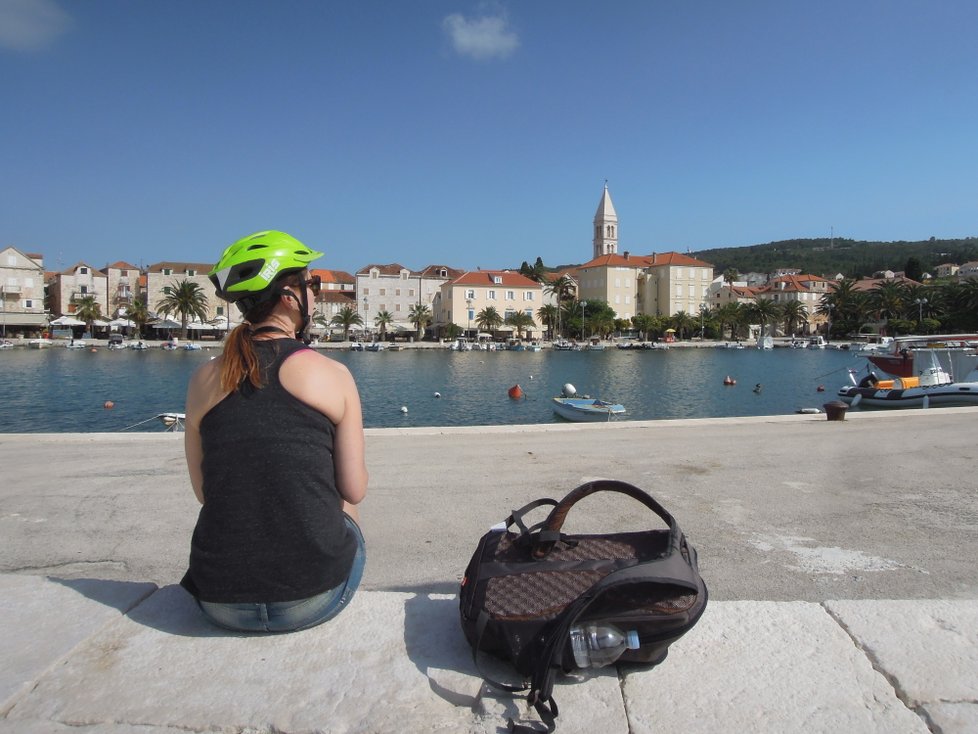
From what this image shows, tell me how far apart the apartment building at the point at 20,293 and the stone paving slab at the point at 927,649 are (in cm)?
11039

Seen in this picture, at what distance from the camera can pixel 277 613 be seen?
7.89 feet

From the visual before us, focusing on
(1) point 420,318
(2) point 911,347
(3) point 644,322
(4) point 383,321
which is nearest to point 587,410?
(2) point 911,347

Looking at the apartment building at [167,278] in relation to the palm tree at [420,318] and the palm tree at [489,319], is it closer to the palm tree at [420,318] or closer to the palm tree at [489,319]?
the palm tree at [420,318]

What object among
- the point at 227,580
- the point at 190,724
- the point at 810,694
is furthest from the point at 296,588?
the point at 810,694

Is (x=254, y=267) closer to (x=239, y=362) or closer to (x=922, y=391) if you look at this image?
(x=239, y=362)

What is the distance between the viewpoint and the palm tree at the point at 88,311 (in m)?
95.0

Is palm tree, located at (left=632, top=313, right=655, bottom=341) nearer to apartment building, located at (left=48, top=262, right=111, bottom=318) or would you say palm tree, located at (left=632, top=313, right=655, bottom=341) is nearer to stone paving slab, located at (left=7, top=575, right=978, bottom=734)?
apartment building, located at (left=48, top=262, right=111, bottom=318)

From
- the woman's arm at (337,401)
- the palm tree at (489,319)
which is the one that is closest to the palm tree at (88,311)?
the palm tree at (489,319)

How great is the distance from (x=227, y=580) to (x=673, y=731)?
151cm

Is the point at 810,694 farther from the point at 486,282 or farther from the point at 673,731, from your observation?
the point at 486,282

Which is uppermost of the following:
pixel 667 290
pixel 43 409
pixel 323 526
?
pixel 667 290

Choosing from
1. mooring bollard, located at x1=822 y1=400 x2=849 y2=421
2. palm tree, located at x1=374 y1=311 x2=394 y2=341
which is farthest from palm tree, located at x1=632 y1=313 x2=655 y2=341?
mooring bollard, located at x1=822 y1=400 x2=849 y2=421

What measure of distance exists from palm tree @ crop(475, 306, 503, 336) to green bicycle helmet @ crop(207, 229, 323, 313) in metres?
104

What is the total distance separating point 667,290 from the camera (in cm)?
12769
